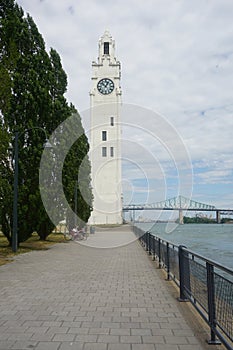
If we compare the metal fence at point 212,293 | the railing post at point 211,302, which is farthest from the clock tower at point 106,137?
the railing post at point 211,302

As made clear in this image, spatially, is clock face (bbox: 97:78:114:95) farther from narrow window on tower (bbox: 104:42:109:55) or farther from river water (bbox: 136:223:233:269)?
river water (bbox: 136:223:233:269)

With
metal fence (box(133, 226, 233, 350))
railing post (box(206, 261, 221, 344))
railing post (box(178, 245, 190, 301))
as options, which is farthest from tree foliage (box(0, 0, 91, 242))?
railing post (box(206, 261, 221, 344))

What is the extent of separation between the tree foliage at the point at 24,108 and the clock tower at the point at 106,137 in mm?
51627

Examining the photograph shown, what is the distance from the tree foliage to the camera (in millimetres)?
18125

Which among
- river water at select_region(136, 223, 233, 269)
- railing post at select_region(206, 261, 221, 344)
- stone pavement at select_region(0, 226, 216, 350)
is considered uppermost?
railing post at select_region(206, 261, 221, 344)

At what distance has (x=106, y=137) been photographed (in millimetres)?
77625

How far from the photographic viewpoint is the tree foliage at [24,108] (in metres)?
18.1

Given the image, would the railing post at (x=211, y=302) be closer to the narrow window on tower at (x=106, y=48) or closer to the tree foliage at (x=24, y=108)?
the tree foliage at (x=24, y=108)

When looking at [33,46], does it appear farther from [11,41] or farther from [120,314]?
[120,314]

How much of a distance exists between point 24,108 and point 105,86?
62.7 meters

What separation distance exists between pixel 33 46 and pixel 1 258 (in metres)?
12.5

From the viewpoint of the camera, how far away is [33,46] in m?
21.5

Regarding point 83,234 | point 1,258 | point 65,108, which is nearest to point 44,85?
point 65,108

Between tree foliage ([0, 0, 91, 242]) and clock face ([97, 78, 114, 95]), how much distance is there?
192ft
